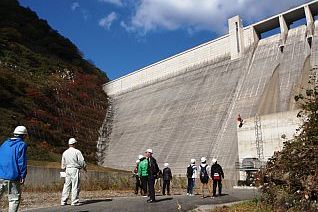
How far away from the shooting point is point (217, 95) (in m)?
33.5

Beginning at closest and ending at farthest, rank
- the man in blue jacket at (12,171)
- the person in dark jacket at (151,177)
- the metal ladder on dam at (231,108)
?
1. the man in blue jacket at (12,171)
2. the person in dark jacket at (151,177)
3. the metal ladder on dam at (231,108)

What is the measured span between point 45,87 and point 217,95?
18.2m

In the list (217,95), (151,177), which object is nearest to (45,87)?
(217,95)

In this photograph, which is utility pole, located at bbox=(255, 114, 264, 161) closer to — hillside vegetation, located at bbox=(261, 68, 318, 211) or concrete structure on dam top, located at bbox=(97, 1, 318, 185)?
concrete structure on dam top, located at bbox=(97, 1, 318, 185)

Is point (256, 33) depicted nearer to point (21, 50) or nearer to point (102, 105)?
point (102, 105)

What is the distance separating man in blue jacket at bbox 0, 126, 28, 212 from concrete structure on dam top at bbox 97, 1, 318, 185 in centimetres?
1783

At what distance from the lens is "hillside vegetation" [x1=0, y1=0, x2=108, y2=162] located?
117 ft

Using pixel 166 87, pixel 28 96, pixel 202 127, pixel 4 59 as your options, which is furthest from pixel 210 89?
pixel 4 59

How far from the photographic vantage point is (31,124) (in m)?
35.8

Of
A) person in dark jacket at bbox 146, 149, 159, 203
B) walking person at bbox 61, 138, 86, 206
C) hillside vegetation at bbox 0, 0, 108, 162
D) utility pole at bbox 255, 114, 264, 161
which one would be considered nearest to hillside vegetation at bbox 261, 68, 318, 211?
person in dark jacket at bbox 146, 149, 159, 203

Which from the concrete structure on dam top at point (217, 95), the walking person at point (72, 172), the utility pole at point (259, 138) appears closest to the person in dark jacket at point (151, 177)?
the walking person at point (72, 172)

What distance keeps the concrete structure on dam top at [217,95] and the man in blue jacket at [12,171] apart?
17830 millimetres

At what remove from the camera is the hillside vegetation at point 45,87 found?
35.8 metres

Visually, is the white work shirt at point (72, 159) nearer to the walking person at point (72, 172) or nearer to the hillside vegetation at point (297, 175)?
the walking person at point (72, 172)
